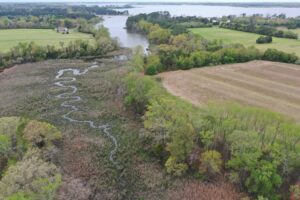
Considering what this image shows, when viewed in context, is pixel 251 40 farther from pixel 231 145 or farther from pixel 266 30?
pixel 231 145

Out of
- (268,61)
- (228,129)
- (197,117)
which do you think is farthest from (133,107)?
(268,61)

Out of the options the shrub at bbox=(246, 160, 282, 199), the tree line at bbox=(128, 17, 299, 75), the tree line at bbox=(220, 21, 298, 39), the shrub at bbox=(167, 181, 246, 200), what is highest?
the tree line at bbox=(220, 21, 298, 39)

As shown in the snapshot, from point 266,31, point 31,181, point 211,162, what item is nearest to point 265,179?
point 211,162

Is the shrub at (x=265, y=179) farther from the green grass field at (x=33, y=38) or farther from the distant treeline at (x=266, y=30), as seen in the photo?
the distant treeline at (x=266, y=30)

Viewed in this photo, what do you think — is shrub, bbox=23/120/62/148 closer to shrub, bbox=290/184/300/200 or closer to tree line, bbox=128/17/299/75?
shrub, bbox=290/184/300/200

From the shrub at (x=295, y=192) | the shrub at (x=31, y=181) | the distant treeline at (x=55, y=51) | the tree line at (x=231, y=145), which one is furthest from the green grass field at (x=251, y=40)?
the shrub at (x=31, y=181)

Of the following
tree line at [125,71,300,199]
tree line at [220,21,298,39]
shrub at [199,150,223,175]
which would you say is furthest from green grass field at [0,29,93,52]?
shrub at [199,150,223,175]

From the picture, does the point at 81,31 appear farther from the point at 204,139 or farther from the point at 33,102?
the point at 204,139
